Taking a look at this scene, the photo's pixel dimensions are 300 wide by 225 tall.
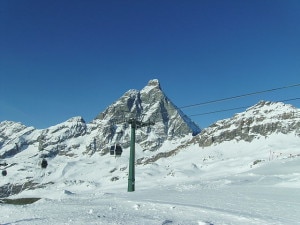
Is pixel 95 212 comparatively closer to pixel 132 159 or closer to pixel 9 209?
pixel 9 209

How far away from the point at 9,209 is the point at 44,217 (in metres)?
2.33

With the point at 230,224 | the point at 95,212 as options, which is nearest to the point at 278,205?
the point at 230,224

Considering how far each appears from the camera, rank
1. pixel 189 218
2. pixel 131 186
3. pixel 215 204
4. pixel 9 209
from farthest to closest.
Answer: pixel 131 186, pixel 215 204, pixel 9 209, pixel 189 218

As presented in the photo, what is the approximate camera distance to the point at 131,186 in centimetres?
2886

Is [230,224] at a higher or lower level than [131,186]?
lower

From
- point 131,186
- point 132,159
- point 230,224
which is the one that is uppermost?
point 132,159

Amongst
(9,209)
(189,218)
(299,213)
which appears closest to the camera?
(189,218)

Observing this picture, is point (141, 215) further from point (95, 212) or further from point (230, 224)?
point (230, 224)

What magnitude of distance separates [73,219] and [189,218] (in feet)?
10.0

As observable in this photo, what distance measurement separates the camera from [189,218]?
467 inches

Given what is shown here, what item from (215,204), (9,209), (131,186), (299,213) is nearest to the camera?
(9,209)

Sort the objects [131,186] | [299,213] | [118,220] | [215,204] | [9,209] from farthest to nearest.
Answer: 1. [131,186]
2. [215,204]
3. [299,213]
4. [9,209]
5. [118,220]

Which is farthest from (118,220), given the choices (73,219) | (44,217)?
(44,217)

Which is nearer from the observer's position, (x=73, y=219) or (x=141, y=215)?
(x=73, y=219)
